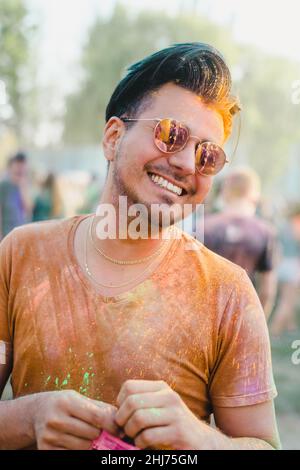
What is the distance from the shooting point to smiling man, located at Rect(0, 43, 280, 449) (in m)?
1.51

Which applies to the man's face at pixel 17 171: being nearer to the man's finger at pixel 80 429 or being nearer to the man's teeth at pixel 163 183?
the man's teeth at pixel 163 183

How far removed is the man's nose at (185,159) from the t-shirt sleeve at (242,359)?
1.29 ft

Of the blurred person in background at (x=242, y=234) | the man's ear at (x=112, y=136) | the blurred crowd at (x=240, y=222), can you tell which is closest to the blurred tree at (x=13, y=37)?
the blurred crowd at (x=240, y=222)

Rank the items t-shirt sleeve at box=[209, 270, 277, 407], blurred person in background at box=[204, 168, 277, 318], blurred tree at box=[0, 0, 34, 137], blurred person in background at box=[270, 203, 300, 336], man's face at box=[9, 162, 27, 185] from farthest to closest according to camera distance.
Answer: blurred tree at box=[0, 0, 34, 137], blurred person in background at box=[270, 203, 300, 336], man's face at box=[9, 162, 27, 185], blurred person in background at box=[204, 168, 277, 318], t-shirt sleeve at box=[209, 270, 277, 407]

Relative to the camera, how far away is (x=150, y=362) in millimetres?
1549

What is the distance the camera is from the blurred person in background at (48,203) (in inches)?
318

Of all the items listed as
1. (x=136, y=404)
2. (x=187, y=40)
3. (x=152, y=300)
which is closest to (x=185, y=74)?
(x=152, y=300)

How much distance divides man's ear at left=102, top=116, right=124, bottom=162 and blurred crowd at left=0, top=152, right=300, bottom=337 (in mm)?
2988

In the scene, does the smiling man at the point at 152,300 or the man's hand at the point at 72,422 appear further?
the smiling man at the point at 152,300

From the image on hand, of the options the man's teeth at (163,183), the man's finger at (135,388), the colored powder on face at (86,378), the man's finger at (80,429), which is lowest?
the man's finger at (80,429)

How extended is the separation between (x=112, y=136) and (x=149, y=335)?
64 cm

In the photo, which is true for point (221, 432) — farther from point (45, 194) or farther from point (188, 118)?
point (45, 194)

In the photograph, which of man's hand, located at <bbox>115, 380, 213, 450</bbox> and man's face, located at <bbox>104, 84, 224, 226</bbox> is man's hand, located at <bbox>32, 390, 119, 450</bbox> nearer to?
man's hand, located at <bbox>115, 380, 213, 450</bbox>

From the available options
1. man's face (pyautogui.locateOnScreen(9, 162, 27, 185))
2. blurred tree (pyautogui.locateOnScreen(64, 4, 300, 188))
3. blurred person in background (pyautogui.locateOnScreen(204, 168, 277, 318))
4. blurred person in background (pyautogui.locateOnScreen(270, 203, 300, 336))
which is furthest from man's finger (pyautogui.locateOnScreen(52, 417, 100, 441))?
blurred tree (pyautogui.locateOnScreen(64, 4, 300, 188))
